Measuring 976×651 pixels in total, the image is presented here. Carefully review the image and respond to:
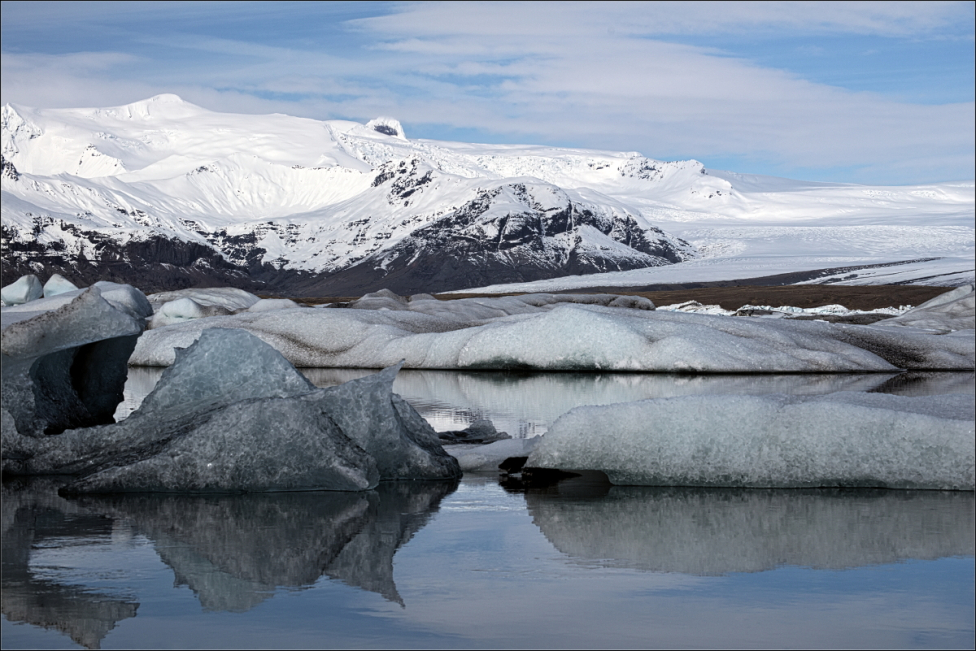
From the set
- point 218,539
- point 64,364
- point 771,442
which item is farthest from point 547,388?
point 218,539

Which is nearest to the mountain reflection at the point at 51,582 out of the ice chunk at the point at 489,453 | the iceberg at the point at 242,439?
the iceberg at the point at 242,439

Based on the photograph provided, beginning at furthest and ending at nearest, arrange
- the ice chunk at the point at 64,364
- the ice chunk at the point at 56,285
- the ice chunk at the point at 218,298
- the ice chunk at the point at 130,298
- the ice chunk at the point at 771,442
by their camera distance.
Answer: the ice chunk at the point at 56,285, the ice chunk at the point at 218,298, the ice chunk at the point at 130,298, the ice chunk at the point at 64,364, the ice chunk at the point at 771,442

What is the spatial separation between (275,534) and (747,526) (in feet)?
7.53

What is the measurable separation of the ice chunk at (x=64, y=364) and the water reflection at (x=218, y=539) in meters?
0.80

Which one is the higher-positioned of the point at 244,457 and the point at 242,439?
the point at 242,439

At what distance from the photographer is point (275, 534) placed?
18.2 ft

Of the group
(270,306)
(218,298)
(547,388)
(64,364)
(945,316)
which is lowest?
(218,298)

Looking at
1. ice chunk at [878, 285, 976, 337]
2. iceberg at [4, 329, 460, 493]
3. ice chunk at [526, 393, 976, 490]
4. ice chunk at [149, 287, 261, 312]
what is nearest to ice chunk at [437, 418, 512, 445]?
iceberg at [4, 329, 460, 493]

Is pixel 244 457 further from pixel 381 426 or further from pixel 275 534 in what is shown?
pixel 275 534

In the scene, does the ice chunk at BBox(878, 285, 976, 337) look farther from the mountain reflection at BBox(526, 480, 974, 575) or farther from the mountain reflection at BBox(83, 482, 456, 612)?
the mountain reflection at BBox(83, 482, 456, 612)

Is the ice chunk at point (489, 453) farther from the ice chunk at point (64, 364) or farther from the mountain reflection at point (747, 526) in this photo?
the ice chunk at point (64, 364)

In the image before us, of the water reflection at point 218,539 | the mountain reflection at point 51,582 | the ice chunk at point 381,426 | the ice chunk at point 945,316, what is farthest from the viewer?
the ice chunk at point 945,316

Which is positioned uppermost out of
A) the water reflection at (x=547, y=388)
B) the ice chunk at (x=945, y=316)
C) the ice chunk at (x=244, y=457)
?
the ice chunk at (x=244, y=457)

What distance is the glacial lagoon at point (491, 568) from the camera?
3859mm
